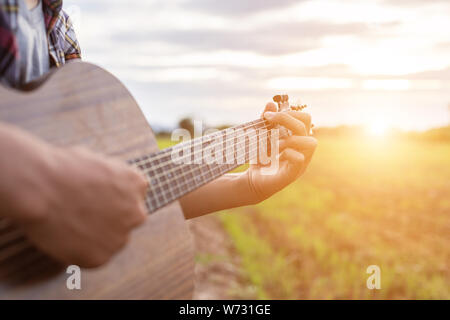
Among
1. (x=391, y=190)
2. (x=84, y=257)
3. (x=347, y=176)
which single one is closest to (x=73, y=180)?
(x=84, y=257)

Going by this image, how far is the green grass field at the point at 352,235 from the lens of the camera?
5.95 metres

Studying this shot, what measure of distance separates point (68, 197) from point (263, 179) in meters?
1.27

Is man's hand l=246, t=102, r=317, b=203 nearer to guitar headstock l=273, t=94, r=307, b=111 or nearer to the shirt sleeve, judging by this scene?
guitar headstock l=273, t=94, r=307, b=111

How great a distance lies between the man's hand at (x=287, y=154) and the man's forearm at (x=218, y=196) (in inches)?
1.6

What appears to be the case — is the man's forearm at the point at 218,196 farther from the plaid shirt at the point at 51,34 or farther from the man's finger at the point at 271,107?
the plaid shirt at the point at 51,34

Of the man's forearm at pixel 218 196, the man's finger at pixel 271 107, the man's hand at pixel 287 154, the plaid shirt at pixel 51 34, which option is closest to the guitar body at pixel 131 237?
the plaid shirt at pixel 51 34

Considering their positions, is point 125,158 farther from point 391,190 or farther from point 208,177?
point 391,190

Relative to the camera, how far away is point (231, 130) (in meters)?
1.97

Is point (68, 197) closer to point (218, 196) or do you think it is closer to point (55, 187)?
point (55, 187)

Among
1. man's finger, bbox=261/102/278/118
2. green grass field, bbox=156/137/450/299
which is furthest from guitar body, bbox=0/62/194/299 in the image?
green grass field, bbox=156/137/450/299

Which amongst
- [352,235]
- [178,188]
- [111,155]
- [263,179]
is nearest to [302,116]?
[263,179]

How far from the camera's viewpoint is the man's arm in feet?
6.89

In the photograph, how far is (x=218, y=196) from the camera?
2.16m

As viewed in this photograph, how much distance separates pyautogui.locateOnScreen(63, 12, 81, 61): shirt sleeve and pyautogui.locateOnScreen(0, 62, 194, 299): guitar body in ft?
1.10
